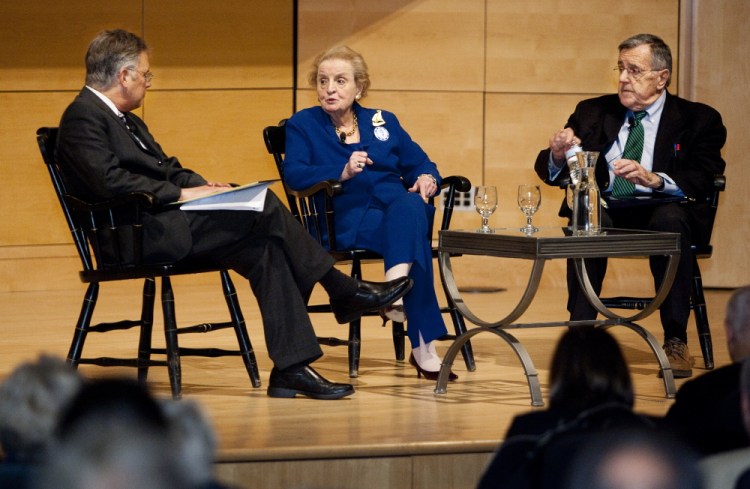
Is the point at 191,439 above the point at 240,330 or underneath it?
above

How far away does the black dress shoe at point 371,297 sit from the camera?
3.85 m

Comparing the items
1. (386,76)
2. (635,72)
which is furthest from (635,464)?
(386,76)

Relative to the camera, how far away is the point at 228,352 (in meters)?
3.92

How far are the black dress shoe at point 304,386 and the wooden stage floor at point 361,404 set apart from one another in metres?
0.03

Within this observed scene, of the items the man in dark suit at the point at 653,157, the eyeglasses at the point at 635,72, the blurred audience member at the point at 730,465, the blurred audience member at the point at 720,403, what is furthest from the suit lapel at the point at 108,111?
the blurred audience member at the point at 730,465

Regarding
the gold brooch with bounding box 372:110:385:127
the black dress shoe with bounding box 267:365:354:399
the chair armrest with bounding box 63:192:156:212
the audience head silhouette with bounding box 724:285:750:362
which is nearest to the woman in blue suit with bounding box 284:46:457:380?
the gold brooch with bounding box 372:110:385:127

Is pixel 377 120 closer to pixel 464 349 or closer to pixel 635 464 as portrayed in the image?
pixel 464 349

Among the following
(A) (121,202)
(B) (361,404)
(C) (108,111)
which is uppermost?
(C) (108,111)

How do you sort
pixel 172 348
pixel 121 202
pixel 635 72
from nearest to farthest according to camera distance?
1. pixel 121 202
2. pixel 172 348
3. pixel 635 72

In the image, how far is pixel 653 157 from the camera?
4.56 m

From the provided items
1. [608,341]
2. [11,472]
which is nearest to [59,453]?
[11,472]

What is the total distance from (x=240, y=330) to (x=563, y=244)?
1087 millimetres

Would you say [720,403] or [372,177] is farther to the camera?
[372,177]

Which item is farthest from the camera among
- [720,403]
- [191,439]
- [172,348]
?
[172,348]
